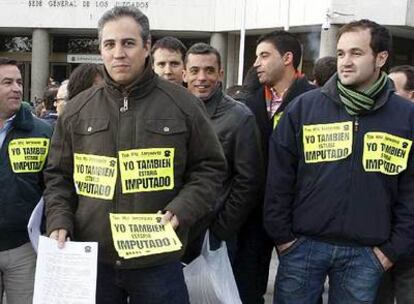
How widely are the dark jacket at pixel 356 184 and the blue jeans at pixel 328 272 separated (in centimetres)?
6

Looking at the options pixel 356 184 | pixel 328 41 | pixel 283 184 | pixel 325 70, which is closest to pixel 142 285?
pixel 283 184

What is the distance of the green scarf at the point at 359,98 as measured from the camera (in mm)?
2922

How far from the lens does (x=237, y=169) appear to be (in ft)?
11.1

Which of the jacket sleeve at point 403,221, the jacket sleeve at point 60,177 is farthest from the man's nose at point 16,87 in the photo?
the jacket sleeve at point 403,221

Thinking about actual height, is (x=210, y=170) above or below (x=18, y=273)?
above

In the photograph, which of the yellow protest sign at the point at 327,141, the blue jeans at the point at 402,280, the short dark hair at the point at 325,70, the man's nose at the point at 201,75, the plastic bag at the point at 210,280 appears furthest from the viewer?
the short dark hair at the point at 325,70

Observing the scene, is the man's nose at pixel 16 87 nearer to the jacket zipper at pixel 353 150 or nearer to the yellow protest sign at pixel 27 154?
the yellow protest sign at pixel 27 154

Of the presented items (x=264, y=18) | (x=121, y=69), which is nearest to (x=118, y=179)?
(x=121, y=69)

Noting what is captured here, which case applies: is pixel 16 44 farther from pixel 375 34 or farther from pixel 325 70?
pixel 375 34

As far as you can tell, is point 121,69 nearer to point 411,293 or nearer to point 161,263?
point 161,263

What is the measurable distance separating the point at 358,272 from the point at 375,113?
0.85m

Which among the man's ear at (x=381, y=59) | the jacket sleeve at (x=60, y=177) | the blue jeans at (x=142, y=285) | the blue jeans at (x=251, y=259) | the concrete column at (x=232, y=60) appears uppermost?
the concrete column at (x=232, y=60)

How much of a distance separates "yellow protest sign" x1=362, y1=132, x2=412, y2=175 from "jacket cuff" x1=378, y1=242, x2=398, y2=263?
384mm

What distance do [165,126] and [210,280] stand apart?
970mm
